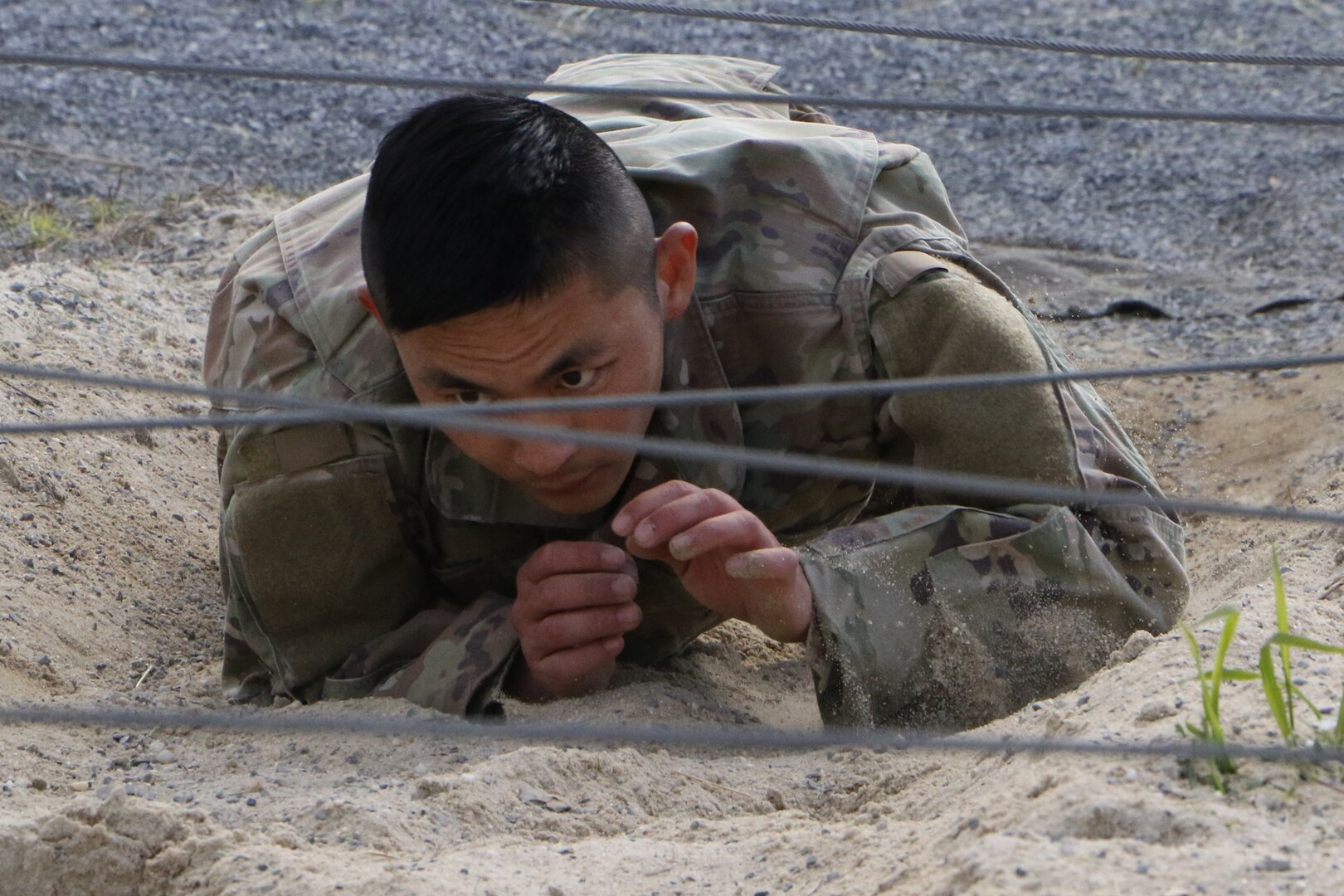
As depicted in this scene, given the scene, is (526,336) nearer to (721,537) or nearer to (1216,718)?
(721,537)

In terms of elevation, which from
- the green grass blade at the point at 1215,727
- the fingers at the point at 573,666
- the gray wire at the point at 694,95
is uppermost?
the gray wire at the point at 694,95

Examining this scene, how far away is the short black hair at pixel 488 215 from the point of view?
2.05 m

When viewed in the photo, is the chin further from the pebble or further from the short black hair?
the pebble

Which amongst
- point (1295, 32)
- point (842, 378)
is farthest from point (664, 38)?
point (842, 378)

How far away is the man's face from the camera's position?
2.08 metres

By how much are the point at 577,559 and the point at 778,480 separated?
1.56ft

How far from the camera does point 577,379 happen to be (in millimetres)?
2152

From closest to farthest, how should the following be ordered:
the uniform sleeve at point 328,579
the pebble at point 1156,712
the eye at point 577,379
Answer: the pebble at point 1156,712 < the eye at point 577,379 < the uniform sleeve at point 328,579

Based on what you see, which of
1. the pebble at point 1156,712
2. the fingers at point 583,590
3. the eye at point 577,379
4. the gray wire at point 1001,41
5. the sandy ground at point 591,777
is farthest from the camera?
the fingers at point 583,590

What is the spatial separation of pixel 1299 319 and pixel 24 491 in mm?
3094

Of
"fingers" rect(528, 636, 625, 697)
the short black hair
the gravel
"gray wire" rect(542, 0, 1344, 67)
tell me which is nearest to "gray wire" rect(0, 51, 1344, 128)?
"gray wire" rect(542, 0, 1344, 67)

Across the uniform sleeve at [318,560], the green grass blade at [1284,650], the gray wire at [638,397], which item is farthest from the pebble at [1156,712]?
the uniform sleeve at [318,560]

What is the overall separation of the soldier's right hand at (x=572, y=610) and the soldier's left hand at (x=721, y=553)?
138 mm

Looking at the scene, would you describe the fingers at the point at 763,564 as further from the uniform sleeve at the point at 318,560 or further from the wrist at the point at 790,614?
the uniform sleeve at the point at 318,560
